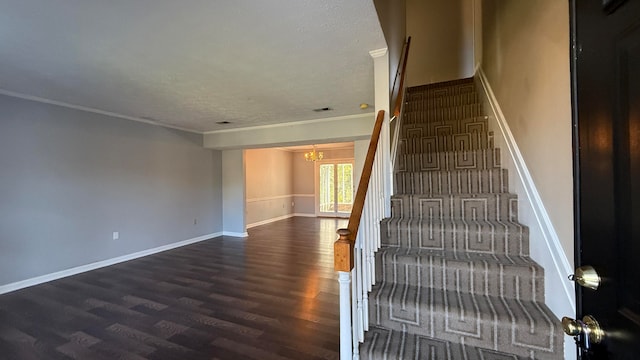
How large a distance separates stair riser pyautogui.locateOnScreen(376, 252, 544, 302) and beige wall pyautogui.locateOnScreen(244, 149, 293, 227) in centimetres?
615

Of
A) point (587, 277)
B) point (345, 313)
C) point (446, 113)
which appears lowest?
point (345, 313)

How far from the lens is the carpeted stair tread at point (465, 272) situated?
5.56ft

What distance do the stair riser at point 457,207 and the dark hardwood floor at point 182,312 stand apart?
4.03 feet

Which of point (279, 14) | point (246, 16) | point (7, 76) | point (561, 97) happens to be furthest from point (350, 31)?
point (7, 76)

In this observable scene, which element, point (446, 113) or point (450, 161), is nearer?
point (450, 161)

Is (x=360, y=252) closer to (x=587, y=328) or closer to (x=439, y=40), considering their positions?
(x=587, y=328)

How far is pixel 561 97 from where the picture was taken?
1.49m

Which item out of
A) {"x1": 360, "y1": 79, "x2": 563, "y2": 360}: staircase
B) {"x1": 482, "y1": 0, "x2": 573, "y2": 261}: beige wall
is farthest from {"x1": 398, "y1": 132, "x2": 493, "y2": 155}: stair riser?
{"x1": 482, "y1": 0, "x2": 573, "y2": 261}: beige wall

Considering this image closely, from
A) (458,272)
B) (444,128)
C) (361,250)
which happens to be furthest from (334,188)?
(361,250)

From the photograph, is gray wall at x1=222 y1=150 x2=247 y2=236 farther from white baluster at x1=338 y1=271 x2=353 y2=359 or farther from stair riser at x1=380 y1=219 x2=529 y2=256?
white baluster at x1=338 y1=271 x2=353 y2=359

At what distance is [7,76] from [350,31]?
3644 millimetres

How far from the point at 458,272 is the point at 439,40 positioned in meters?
5.15

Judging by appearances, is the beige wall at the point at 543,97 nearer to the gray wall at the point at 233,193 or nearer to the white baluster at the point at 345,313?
the white baluster at the point at 345,313

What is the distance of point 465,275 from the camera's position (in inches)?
71.4
